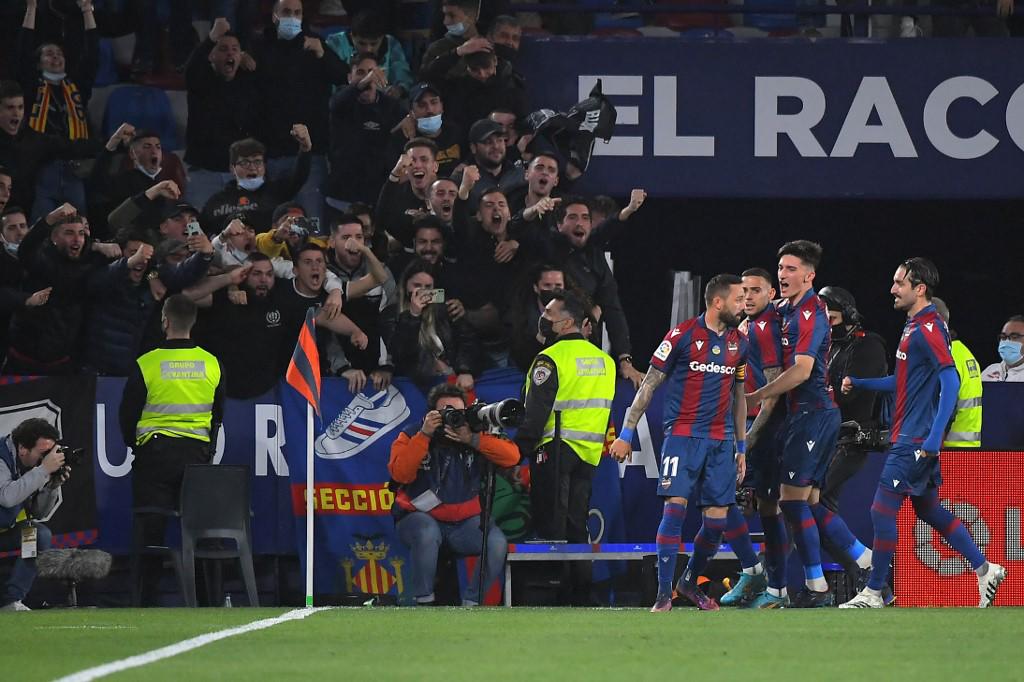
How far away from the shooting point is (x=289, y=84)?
15.6 meters

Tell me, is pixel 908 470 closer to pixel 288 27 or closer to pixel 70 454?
pixel 70 454

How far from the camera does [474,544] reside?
1210cm

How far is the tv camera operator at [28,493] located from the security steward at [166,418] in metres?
0.44

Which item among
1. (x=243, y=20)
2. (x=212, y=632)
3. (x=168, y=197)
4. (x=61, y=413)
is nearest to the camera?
(x=212, y=632)

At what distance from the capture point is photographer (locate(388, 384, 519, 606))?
11930 millimetres

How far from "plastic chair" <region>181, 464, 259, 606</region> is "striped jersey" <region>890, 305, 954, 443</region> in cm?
430

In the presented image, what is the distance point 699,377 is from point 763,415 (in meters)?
1.06

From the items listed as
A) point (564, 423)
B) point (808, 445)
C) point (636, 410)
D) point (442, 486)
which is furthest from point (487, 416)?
point (808, 445)

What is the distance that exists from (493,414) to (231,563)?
2.56 m

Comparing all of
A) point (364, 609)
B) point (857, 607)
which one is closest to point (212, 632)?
point (364, 609)

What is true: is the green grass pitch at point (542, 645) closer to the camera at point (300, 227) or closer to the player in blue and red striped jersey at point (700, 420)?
the player in blue and red striped jersey at point (700, 420)

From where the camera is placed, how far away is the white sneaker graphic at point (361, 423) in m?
13.0

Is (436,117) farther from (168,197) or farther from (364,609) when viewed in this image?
(364,609)

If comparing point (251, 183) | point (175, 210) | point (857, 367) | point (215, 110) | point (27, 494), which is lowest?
point (27, 494)
